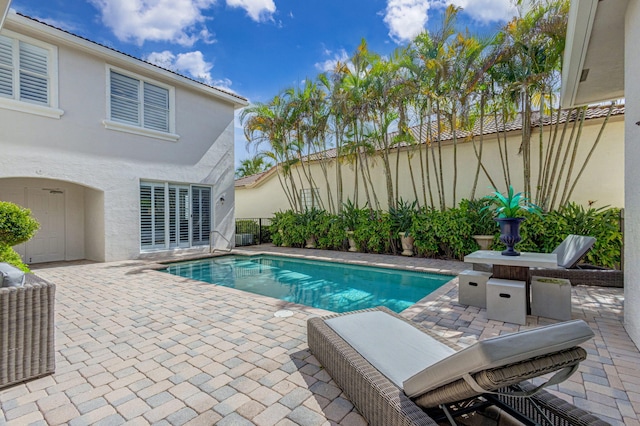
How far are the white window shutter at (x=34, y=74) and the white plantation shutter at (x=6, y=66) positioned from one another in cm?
21

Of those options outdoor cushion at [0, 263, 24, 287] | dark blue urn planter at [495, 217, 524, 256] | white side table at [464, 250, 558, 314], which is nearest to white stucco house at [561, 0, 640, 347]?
white side table at [464, 250, 558, 314]

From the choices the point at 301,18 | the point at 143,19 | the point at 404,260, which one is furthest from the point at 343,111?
the point at 143,19

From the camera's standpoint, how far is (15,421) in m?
2.41

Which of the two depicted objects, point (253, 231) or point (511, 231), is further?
point (253, 231)

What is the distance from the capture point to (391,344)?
284 centimetres

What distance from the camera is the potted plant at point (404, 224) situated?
1101cm

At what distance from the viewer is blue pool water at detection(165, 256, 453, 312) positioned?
22.0ft

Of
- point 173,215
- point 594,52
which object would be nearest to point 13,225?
point 173,215

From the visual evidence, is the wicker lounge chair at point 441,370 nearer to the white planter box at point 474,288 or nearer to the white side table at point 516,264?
the white side table at point 516,264

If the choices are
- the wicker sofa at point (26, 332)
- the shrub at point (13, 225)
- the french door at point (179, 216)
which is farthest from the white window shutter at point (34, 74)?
the wicker sofa at point (26, 332)

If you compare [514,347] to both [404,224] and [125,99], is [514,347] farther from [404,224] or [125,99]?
[125,99]

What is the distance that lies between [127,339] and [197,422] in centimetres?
224

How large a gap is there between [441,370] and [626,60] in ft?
18.2

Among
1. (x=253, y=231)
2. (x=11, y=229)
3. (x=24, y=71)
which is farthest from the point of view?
(x=253, y=231)
